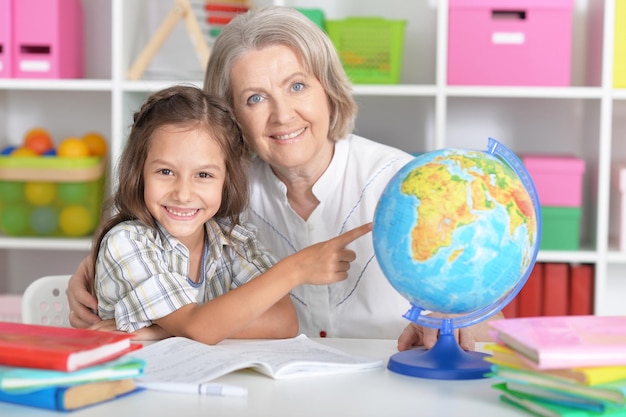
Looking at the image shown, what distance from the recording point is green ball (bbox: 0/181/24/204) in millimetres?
3148

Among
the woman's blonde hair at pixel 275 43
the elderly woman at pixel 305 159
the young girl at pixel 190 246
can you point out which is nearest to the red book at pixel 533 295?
the elderly woman at pixel 305 159

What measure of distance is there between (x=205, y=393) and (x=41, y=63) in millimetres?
2117

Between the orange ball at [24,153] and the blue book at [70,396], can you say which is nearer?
the blue book at [70,396]

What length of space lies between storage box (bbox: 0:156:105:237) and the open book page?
1695 mm

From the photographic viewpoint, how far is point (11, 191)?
315 cm

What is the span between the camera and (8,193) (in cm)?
315

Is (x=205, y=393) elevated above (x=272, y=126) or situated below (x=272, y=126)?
below

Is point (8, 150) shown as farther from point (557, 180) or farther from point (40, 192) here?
point (557, 180)

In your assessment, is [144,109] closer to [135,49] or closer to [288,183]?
[288,183]

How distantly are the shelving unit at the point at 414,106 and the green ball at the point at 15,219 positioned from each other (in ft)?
0.14

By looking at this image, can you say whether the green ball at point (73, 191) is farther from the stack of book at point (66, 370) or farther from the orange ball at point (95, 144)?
the stack of book at point (66, 370)

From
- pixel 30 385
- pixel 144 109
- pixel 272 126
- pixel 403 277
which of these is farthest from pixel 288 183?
pixel 30 385

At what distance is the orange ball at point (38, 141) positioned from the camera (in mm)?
3205

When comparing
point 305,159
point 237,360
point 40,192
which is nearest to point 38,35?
point 40,192
